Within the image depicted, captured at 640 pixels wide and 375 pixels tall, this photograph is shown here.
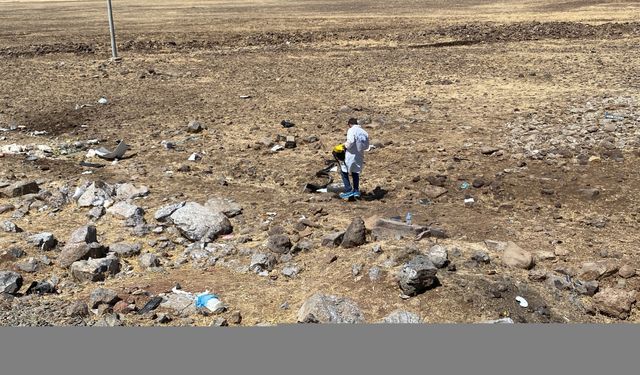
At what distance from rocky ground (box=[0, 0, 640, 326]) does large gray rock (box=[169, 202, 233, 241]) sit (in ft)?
0.09

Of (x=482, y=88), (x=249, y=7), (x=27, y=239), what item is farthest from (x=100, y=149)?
(x=249, y=7)

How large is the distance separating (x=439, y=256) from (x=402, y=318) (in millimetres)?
1128

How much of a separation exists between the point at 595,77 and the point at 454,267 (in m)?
12.0

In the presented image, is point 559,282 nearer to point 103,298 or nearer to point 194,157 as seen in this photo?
point 103,298

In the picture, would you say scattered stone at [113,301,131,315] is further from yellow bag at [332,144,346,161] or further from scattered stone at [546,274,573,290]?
scattered stone at [546,274,573,290]

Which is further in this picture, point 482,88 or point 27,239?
point 482,88

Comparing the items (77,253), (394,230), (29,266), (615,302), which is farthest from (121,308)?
(615,302)

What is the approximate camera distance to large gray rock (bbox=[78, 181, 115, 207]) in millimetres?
9422

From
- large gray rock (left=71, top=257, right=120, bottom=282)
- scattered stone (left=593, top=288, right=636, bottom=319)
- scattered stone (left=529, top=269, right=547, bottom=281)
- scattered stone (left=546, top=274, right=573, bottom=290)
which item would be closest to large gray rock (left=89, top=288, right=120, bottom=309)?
large gray rock (left=71, top=257, right=120, bottom=282)

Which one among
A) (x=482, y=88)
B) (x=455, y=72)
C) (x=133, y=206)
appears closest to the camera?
(x=133, y=206)

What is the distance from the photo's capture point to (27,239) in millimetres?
8203

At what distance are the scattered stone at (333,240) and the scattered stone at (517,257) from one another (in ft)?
6.35

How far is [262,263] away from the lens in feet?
25.0

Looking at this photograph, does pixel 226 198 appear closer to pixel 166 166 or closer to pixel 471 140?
pixel 166 166
